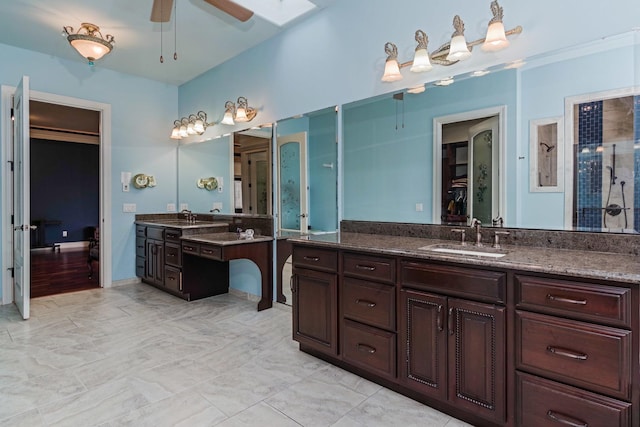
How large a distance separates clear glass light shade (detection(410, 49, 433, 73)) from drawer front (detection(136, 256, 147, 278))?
14.0ft

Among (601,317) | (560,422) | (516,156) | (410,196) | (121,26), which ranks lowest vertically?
(560,422)

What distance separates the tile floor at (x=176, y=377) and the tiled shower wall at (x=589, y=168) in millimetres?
1330

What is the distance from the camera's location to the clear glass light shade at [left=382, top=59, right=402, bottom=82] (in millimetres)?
2568

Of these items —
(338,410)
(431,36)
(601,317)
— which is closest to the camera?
(601,317)

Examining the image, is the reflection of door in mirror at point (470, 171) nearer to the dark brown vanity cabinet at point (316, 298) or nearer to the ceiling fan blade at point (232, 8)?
the dark brown vanity cabinet at point (316, 298)

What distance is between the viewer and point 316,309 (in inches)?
99.0

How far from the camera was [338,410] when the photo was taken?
6.47ft

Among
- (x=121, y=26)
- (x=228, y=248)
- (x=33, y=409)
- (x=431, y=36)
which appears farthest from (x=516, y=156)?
(x=121, y=26)

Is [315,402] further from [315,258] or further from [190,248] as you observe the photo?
[190,248]

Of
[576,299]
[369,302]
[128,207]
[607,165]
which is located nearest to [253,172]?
[128,207]

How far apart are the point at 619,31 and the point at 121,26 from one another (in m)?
4.09

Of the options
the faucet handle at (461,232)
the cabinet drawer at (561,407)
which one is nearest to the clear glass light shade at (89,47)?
the faucet handle at (461,232)

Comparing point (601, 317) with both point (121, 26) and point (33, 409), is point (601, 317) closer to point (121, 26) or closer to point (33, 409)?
point (33, 409)

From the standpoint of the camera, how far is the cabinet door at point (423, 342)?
73.1 inches
